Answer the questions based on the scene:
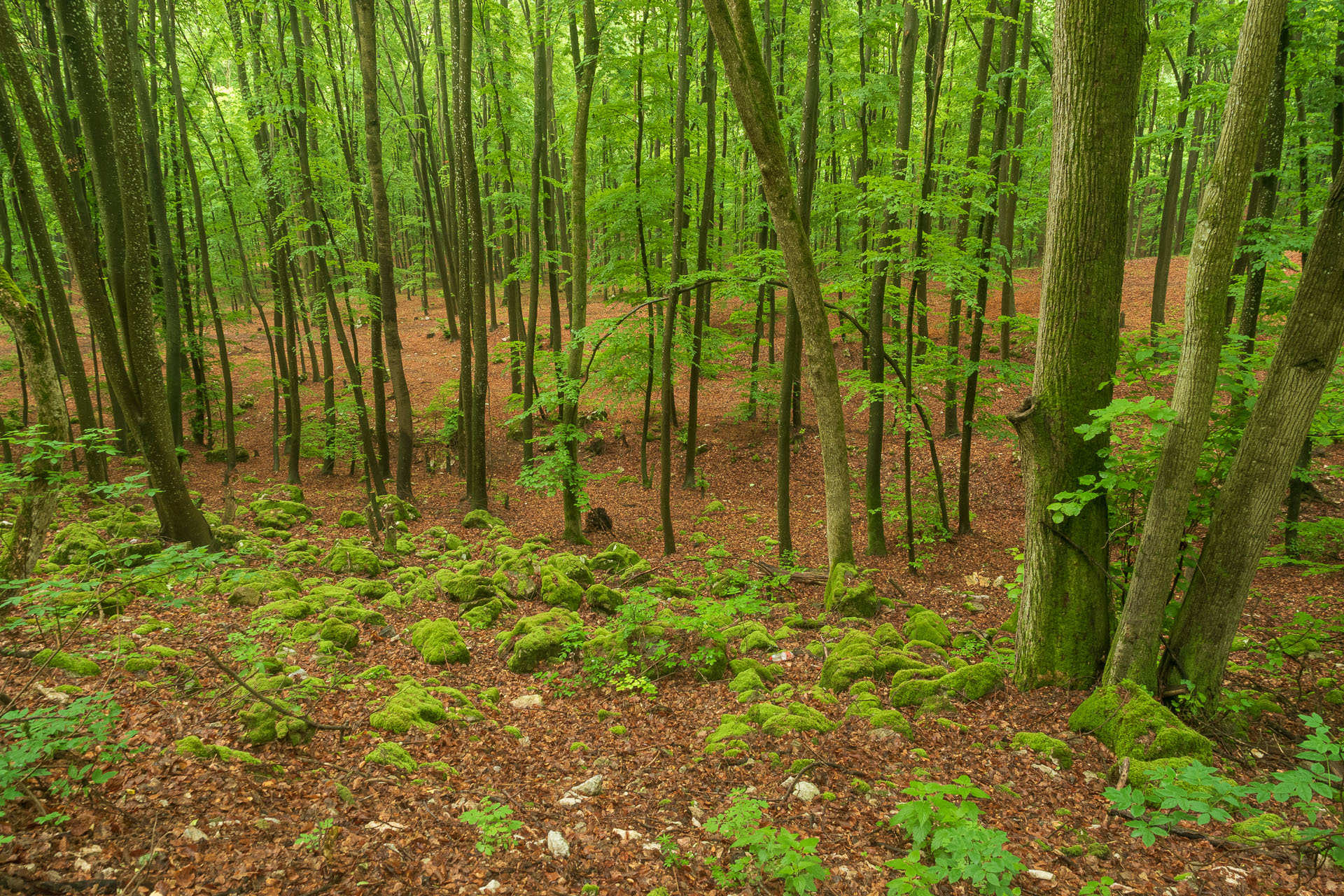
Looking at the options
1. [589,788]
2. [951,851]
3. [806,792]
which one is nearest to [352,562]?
[589,788]

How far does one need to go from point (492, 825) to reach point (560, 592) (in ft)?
13.8

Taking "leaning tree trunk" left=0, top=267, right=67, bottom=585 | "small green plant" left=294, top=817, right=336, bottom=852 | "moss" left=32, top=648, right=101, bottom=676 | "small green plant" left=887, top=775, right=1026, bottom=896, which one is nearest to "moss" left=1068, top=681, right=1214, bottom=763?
"small green plant" left=887, top=775, right=1026, bottom=896

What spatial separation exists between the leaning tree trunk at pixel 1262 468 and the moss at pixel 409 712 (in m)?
5.35

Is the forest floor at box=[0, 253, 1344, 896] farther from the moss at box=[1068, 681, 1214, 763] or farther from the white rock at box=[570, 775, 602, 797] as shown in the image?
the moss at box=[1068, 681, 1214, 763]

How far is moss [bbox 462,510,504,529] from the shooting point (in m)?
11.7

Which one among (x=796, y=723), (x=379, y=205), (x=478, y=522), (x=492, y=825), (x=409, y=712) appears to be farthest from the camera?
(x=478, y=522)

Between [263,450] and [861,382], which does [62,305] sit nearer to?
[263,450]

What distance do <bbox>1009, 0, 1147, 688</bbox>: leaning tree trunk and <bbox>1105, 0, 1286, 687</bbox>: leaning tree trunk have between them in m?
0.36

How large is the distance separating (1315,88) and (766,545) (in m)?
9.79

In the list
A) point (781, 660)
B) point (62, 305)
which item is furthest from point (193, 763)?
point (62, 305)

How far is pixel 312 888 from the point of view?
9.07 feet

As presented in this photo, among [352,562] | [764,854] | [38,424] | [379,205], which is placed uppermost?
[379,205]

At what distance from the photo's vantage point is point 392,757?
399 centimetres

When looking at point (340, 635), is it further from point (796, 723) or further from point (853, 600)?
point (853, 600)
